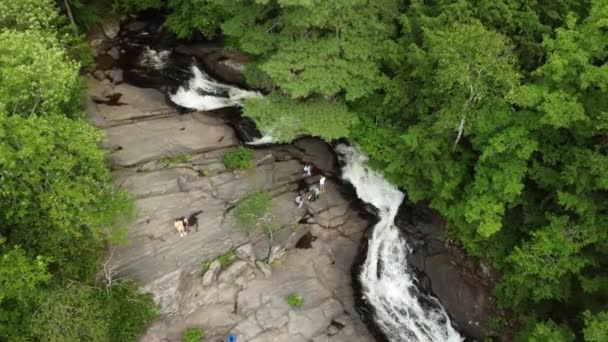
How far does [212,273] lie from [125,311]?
4.09m

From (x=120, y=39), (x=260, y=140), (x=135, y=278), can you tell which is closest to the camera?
(x=135, y=278)

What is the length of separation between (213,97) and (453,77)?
50.2 ft

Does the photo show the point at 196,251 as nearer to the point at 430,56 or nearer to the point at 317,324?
the point at 317,324

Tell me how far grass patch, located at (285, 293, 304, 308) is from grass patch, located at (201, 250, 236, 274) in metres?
3.37

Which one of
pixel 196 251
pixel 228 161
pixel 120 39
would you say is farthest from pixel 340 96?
pixel 120 39

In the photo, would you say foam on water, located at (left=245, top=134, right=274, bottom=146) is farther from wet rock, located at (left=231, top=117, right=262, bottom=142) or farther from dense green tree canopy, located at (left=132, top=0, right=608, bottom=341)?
dense green tree canopy, located at (left=132, top=0, right=608, bottom=341)

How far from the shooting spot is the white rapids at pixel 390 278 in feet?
70.5

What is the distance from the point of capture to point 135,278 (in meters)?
19.2

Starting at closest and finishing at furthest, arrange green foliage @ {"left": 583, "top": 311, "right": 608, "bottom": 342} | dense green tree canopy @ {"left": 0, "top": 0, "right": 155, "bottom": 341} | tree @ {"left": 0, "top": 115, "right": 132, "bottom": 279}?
tree @ {"left": 0, "top": 115, "right": 132, "bottom": 279} → green foliage @ {"left": 583, "top": 311, "right": 608, "bottom": 342} → dense green tree canopy @ {"left": 0, "top": 0, "right": 155, "bottom": 341}

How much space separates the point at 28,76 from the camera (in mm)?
14273

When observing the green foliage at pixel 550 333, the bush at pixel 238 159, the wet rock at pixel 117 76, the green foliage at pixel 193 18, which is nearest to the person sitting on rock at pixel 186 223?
the bush at pixel 238 159

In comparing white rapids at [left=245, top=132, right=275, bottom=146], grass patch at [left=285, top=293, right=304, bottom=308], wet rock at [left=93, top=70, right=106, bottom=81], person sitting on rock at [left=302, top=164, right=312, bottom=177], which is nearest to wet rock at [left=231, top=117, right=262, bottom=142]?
white rapids at [left=245, top=132, right=275, bottom=146]

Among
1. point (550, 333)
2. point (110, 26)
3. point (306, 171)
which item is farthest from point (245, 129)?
point (550, 333)

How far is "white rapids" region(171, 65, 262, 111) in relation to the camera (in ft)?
84.4
